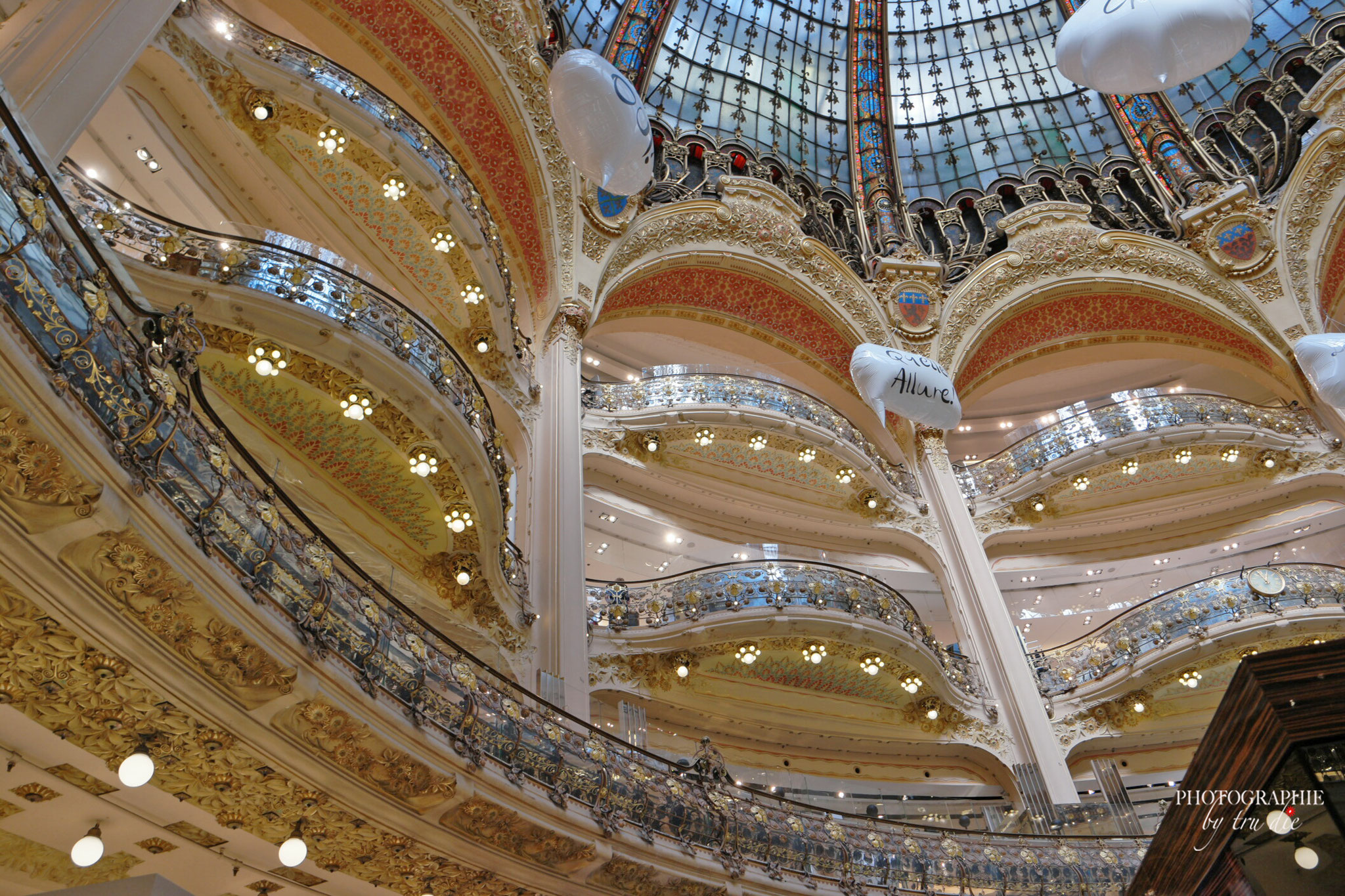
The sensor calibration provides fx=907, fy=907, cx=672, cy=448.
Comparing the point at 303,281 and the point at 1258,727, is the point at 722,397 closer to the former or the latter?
the point at 303,281

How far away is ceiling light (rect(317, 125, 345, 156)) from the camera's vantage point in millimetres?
9250

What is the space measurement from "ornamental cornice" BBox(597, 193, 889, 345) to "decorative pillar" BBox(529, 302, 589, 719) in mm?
2979

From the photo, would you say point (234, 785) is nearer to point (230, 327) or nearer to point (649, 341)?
point (230, 327)

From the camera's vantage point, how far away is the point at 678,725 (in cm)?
1138

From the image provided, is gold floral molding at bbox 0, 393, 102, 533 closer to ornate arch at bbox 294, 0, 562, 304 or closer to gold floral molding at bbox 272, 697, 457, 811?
gold floral molding at bbox 272, 697, 457, 811

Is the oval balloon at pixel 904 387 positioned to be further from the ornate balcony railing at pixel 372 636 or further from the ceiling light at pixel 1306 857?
the ceiling light at pixel 1306 857

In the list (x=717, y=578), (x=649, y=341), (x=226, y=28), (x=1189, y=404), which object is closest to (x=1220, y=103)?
(x=1189, y=404)

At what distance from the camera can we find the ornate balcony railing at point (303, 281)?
21.2ft

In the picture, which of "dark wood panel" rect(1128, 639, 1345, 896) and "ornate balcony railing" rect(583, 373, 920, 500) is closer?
"dark wood panel" rect(1128, 639, 1345, 896)

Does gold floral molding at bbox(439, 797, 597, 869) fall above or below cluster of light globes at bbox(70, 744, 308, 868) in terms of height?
above

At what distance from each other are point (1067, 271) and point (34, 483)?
1698 cm

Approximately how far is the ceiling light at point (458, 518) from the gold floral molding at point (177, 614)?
3831mm

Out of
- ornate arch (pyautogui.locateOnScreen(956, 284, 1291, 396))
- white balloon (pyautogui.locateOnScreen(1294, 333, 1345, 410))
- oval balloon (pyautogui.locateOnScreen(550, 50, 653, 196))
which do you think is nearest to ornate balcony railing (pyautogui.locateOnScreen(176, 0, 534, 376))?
oval balloon (pyautogui.locateOnScreen(550, 50, 653, 196))

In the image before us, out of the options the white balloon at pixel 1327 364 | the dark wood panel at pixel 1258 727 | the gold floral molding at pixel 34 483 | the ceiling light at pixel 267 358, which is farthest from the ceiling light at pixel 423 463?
the white balloon at pixel 1327 364
